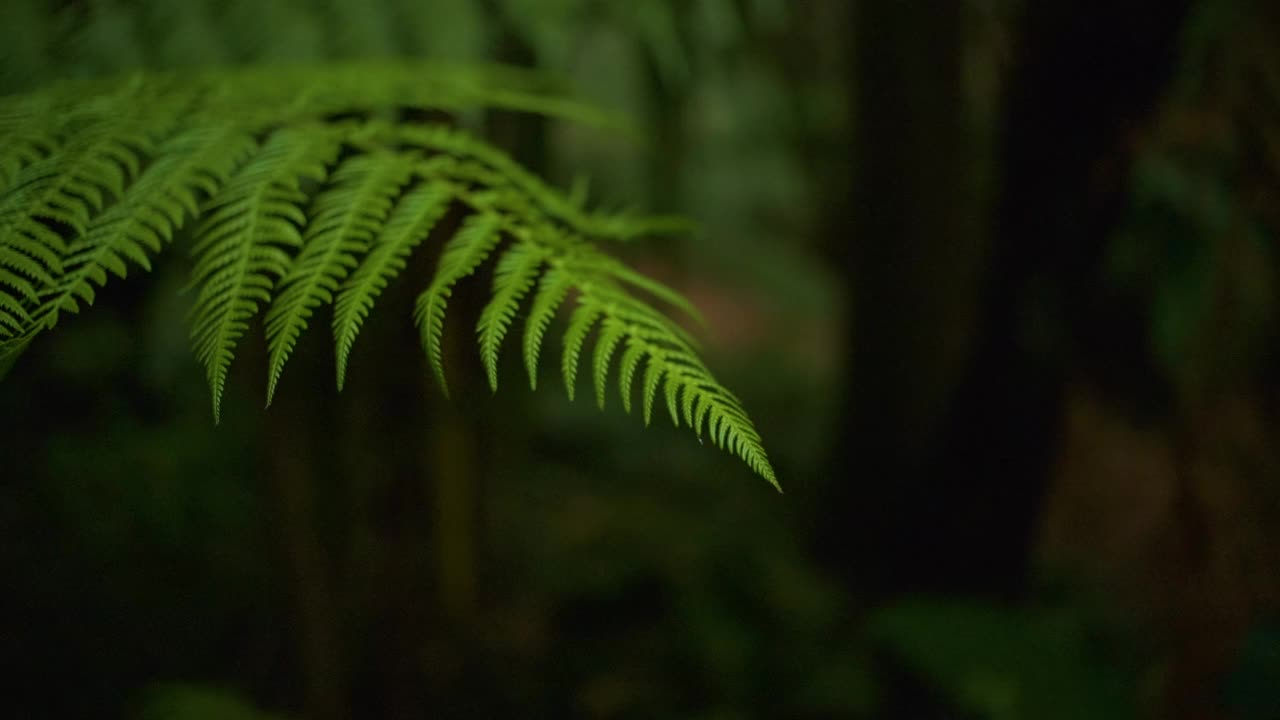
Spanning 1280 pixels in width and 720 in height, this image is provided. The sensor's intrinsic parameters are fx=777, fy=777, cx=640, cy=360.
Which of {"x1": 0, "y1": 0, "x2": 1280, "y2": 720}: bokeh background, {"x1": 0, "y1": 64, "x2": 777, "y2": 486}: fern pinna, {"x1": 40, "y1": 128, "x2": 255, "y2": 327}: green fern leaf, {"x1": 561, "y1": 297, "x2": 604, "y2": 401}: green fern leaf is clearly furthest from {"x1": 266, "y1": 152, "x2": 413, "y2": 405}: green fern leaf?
{"x1": 0, "y1": 0, "x2": 1280, "y2": 720}: bokeh background

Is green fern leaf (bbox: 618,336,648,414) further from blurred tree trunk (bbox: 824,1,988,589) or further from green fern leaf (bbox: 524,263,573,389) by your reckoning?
blurred tree trunk (bbox: 824,1,988,589)

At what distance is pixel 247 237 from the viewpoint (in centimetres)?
87

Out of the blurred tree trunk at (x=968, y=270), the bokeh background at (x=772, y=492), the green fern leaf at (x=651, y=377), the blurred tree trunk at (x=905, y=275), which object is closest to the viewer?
the green fern leaf at (x=651, y=377)

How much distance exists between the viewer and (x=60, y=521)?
5.13 ft

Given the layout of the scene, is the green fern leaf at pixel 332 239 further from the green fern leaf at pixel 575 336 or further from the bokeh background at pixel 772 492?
the bokeh background at pixel 772 492

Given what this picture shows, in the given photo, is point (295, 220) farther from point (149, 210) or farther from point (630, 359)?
point (630, 359)

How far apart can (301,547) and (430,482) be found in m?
0.25

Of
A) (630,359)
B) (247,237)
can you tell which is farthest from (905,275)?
(247,237)

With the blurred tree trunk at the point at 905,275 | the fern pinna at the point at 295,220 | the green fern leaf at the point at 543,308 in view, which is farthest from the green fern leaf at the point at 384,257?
the blurred tree trunk at the point at 905,275

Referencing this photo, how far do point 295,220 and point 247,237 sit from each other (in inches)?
4.3

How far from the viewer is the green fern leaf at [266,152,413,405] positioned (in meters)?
0.78

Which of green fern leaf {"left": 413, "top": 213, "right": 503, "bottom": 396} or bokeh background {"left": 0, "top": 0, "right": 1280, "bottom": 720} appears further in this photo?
bokeh background {"left": 0, "top": 0, "right": 1280, "bottom": 720}

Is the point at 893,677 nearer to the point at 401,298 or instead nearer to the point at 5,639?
the point at 401,298

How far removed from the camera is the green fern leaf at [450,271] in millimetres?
785
